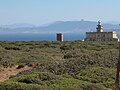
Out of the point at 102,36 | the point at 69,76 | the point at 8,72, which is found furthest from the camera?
the point at 102,36

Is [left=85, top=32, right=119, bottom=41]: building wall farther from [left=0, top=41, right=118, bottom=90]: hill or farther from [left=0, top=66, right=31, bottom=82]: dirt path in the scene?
[left=0, top=66, right=31, bottom=82]: dirt path

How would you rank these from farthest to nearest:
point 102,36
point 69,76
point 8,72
A: point 102,36
point 8,72
point 69,76

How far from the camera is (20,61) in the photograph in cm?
2308

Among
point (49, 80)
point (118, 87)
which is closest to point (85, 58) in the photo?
point (49, 80)

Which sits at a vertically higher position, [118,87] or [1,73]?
[118,87]

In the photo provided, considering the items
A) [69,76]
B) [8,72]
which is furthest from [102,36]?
[69,76]

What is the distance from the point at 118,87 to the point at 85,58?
537 inches

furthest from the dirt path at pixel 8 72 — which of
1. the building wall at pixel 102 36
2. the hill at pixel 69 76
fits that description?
the building wall at pixel 102 36

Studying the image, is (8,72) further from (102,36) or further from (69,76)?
(102,36)

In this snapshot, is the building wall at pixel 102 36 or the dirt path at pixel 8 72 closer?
the dirt path at pixel 8 72

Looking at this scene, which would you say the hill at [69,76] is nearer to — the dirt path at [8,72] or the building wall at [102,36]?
the dirt path at [8,72]

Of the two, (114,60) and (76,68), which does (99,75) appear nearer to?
(76,68)

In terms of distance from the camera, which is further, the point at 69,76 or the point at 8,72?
the point at 8,72

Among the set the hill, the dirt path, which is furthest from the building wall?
the dirt path
